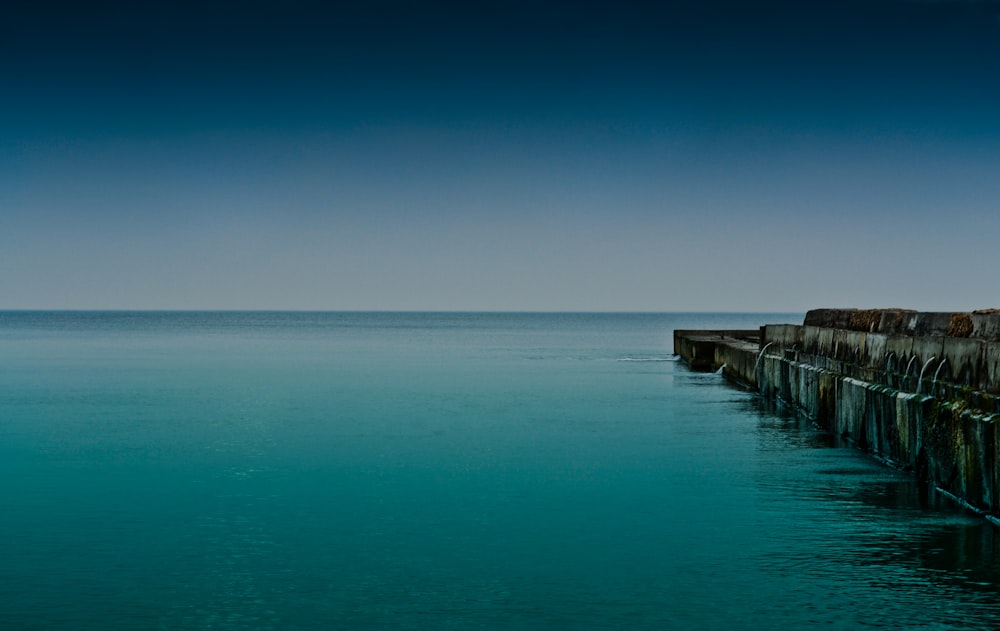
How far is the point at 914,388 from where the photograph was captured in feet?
A: 35.8

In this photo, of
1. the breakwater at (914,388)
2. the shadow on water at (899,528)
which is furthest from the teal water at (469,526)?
the breakwater at (914,388)

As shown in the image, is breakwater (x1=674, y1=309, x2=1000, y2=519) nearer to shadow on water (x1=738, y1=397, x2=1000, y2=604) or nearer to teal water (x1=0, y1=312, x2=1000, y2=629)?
shadow on water (x1=738, y1=397, x2=1000, y2=604)

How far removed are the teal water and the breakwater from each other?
0.34 metres

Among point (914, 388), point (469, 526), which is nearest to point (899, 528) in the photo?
point (914, 388)

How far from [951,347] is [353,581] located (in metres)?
6.11

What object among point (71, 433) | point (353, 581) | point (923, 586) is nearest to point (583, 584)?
point (353, 581)

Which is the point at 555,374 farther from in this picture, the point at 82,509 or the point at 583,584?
the point at 583,584

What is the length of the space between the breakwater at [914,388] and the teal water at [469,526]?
0.34 m

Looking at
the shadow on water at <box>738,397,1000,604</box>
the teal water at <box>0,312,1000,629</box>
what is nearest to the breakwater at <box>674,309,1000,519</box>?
the shadow on water at <box>738,397,1000,604</box>

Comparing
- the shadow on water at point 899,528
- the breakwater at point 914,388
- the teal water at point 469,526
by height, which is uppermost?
the breakwater at point 914,388

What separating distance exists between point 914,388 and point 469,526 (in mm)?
5016

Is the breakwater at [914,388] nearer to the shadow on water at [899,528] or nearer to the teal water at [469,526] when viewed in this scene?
the shadow on water at [899,528]

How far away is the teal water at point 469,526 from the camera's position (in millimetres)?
6648

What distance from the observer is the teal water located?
6.65 m
